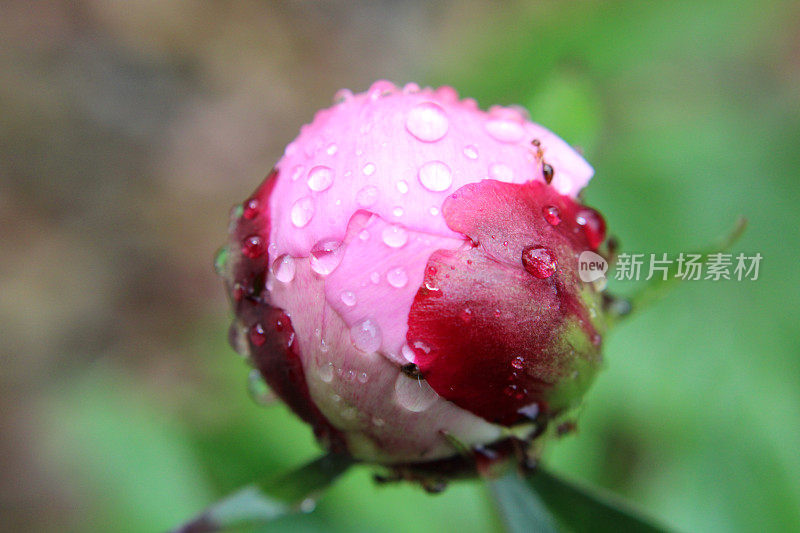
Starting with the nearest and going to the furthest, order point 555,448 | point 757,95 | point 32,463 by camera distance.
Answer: point 555,448
point 757,95
point 32,463

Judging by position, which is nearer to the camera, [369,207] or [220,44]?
[369,207]

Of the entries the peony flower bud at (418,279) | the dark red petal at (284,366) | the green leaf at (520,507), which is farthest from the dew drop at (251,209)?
the green leaf at (520,507)

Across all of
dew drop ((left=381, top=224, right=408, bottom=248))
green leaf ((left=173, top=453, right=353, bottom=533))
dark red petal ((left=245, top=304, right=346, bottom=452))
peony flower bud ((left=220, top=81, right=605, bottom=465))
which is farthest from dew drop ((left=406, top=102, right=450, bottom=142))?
green leaf ((left=173, top=453, right=353, bottom=533))

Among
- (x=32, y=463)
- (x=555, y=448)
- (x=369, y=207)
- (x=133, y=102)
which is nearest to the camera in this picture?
(x=369, y=207)

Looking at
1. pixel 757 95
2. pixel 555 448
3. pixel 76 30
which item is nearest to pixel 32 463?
pixel 76 30

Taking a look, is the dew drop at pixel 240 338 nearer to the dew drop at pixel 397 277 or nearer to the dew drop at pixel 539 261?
the dew drop at pixel 397 277

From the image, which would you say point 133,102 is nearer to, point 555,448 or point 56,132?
point 56,132

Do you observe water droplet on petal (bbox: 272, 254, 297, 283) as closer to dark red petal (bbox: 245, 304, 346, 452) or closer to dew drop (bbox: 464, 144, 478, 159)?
dark red petal (bbox: 245, 304, 346, 452)
